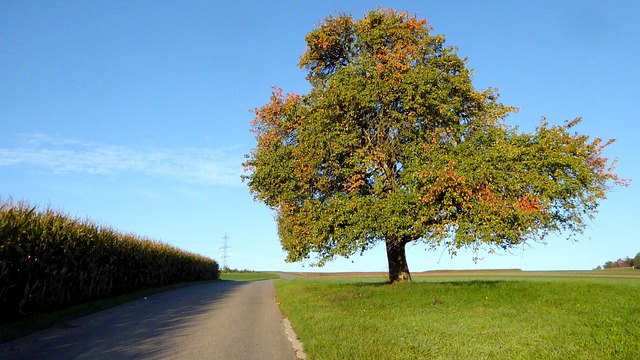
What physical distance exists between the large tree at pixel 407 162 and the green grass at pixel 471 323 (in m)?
2.63

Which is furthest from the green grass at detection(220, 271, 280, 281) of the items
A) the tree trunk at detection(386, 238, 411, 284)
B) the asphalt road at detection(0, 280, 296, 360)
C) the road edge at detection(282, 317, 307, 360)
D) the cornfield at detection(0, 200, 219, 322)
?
the road edge at detection(282, 317, 307, 360)

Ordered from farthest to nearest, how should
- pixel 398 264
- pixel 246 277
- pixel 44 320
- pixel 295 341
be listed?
1. pixel 246 277
2. pixel 398 264
3. pixel 44 320
4. pixel 295 341

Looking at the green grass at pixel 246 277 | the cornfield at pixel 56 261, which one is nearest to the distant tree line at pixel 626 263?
the green grass at pixel 246 277

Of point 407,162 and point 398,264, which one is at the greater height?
point 407,162

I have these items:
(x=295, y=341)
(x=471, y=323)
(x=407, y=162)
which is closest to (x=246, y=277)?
(x=407, y=162)

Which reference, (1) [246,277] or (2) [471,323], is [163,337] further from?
(1) [246,277]

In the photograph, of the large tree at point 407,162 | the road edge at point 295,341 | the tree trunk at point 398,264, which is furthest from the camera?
the tree trunk at point 398,264

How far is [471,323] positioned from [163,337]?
28.5 feet

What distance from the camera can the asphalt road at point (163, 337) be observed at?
9695 millimetres

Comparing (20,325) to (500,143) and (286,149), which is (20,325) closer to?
(286,149)

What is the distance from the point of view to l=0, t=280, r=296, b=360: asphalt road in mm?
9695

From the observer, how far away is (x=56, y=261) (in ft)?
57.6

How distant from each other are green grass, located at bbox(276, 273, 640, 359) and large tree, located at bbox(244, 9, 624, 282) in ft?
8.64

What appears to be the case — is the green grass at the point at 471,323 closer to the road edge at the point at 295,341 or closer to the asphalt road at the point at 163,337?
the road edge at the point at 295,341
